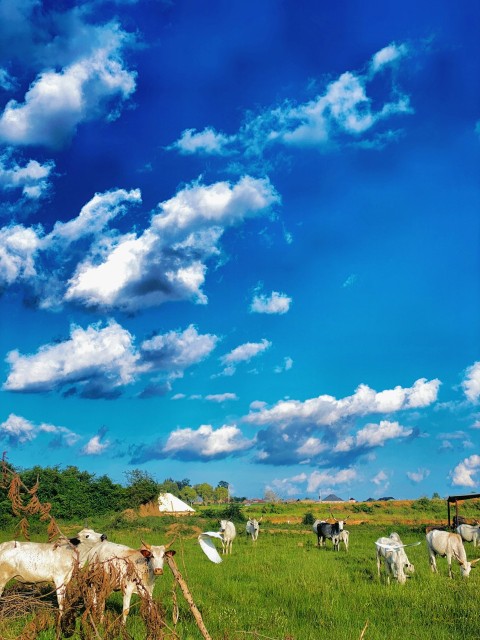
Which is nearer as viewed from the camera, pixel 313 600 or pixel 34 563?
pixel 34 563

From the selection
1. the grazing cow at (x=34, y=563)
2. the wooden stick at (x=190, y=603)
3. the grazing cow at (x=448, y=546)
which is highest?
the wooden stick at (x=190, y=603)

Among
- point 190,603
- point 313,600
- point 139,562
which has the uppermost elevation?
point 190,603

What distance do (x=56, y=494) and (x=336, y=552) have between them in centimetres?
2927

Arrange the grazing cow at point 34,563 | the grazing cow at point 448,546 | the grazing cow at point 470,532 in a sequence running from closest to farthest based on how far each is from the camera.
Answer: the grazing cow at point 34,563, the grazing cow at point 448,546, the grazing cow at point 470,532

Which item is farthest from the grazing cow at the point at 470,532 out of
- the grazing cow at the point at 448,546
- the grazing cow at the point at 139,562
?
the grazing cow at the point at 139,562

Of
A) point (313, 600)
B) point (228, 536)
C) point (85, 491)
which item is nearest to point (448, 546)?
point (313, 600)

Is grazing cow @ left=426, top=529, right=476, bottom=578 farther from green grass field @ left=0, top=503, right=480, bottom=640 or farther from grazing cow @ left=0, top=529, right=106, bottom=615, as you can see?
grazing cow @ left=0, top=529, right=106, bottom=615

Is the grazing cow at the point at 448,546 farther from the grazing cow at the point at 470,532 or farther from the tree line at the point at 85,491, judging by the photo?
the tree line at the point at 85,491

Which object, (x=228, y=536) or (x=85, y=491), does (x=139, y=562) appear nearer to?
(x=228, y=536)

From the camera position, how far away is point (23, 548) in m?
10.7

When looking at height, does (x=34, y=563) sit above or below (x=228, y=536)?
above

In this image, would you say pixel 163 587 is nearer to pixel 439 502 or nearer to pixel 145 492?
pixel 145 492

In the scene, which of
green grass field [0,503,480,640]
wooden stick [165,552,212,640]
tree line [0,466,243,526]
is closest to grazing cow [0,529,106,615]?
green grass field [0,503,480,640]

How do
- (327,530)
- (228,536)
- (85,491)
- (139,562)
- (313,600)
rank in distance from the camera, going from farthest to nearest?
(85,491) < (327,530) < (228,536) < (313,600) < (139,562)
